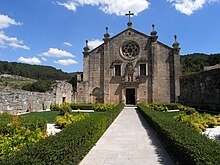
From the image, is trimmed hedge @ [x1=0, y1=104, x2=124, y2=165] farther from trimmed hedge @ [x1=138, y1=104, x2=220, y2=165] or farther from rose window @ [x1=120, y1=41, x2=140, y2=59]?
rose window @ [x1=120, y1=41, x2=140, y2=59]

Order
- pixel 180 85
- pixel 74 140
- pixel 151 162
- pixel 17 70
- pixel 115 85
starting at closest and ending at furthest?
pixel 74 140 → pixel 151 162 → pixel 180 85 → pixel 115 85 → pixel 17 70

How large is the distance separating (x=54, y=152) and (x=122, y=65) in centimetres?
2525

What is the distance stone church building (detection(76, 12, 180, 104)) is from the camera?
89.5 ft

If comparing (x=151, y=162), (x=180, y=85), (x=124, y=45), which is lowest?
(x=151, y=162)

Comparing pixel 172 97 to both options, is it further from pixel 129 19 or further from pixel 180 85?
pixel 129 19

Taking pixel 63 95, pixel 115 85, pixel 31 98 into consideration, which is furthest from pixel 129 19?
pixel 31 98

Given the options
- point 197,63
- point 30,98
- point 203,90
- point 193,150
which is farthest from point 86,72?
point 197,63

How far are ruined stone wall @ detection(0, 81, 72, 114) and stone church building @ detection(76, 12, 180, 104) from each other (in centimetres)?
281

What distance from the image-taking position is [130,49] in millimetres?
28734

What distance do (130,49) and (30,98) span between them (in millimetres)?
14582

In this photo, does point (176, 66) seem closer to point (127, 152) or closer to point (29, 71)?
point (127, 152)

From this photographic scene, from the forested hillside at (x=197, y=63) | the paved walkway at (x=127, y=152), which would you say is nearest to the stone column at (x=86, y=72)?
the paved walkway at (x=127, y=152)

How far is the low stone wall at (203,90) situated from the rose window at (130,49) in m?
7.66

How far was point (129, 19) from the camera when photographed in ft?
98.1
